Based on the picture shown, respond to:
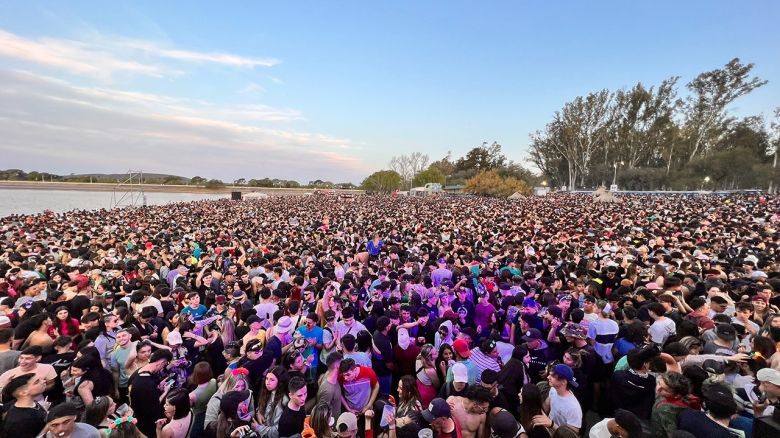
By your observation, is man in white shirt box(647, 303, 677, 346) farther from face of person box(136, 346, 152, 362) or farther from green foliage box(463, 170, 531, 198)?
green foliage box(463, 170, 531, 198)

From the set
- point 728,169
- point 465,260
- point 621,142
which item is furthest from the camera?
point 621,142

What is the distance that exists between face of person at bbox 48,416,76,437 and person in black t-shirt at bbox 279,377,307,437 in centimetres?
144

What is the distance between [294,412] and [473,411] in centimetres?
148

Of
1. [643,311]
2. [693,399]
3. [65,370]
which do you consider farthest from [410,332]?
[65,370]

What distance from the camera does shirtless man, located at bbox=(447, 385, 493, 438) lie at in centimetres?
280

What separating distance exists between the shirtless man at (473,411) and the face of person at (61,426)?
2847mm

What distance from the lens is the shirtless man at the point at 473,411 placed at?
2.80m

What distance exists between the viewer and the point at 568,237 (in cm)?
1300

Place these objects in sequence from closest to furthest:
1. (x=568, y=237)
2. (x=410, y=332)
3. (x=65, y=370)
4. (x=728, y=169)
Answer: (x=65, y=370) → (x=410, y=332) → (x=568, y=237) → (x=728, y=169)

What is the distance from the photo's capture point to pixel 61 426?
2398mm

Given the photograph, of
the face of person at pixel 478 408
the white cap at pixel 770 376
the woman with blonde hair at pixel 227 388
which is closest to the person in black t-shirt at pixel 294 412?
the woman with blonde hair at pixel 227 388

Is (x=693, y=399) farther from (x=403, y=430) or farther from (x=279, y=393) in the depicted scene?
(x=279, y=393)

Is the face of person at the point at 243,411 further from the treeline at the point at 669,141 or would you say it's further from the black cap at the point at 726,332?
the treeline at the point at 669,141

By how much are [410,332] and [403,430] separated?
2.19 m
